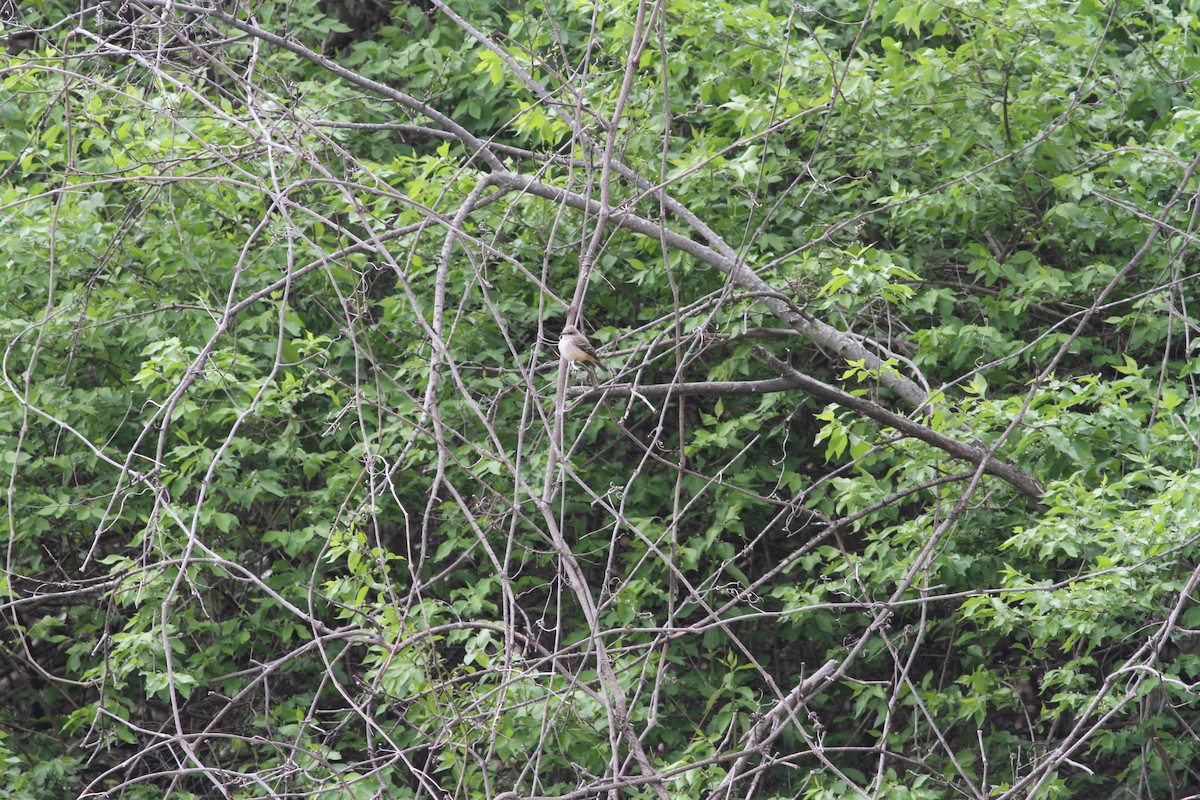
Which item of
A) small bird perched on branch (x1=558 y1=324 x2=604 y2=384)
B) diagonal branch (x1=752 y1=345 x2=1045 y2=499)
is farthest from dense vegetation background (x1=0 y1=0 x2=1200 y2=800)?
small bird perched on branch (x1=558 y1=324 x2=604 y2=384)

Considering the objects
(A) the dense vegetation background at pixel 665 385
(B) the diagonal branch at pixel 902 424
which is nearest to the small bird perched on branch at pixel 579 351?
(A) the dense vegetation background at pixel 665 385

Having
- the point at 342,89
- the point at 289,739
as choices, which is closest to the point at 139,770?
the point at 289,739

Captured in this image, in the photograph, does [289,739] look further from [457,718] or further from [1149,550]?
[1149,550]

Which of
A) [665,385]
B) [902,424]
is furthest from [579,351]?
[902,424]

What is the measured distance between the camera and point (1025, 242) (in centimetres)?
600

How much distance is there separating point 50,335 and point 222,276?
2.62 feet

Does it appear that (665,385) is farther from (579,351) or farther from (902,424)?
(902,424)

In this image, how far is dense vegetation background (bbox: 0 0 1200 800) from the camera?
16.1 ft

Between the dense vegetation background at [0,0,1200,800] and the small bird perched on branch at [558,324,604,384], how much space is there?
135 mm

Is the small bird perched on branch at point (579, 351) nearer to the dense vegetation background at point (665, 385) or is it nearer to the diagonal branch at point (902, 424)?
the dense vegetation background at point (665, 385)

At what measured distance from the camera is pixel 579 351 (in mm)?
4805

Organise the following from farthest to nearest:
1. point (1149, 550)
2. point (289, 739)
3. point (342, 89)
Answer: point (342, 89) < point (289, 739) < point (1149, 550)

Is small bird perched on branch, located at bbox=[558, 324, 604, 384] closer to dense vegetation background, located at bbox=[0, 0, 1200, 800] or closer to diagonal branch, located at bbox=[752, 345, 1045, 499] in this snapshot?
dense vegetation background, located at bbox=[0, 0, 1200, 800]

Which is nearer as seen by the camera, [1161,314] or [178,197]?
[1161,314]
